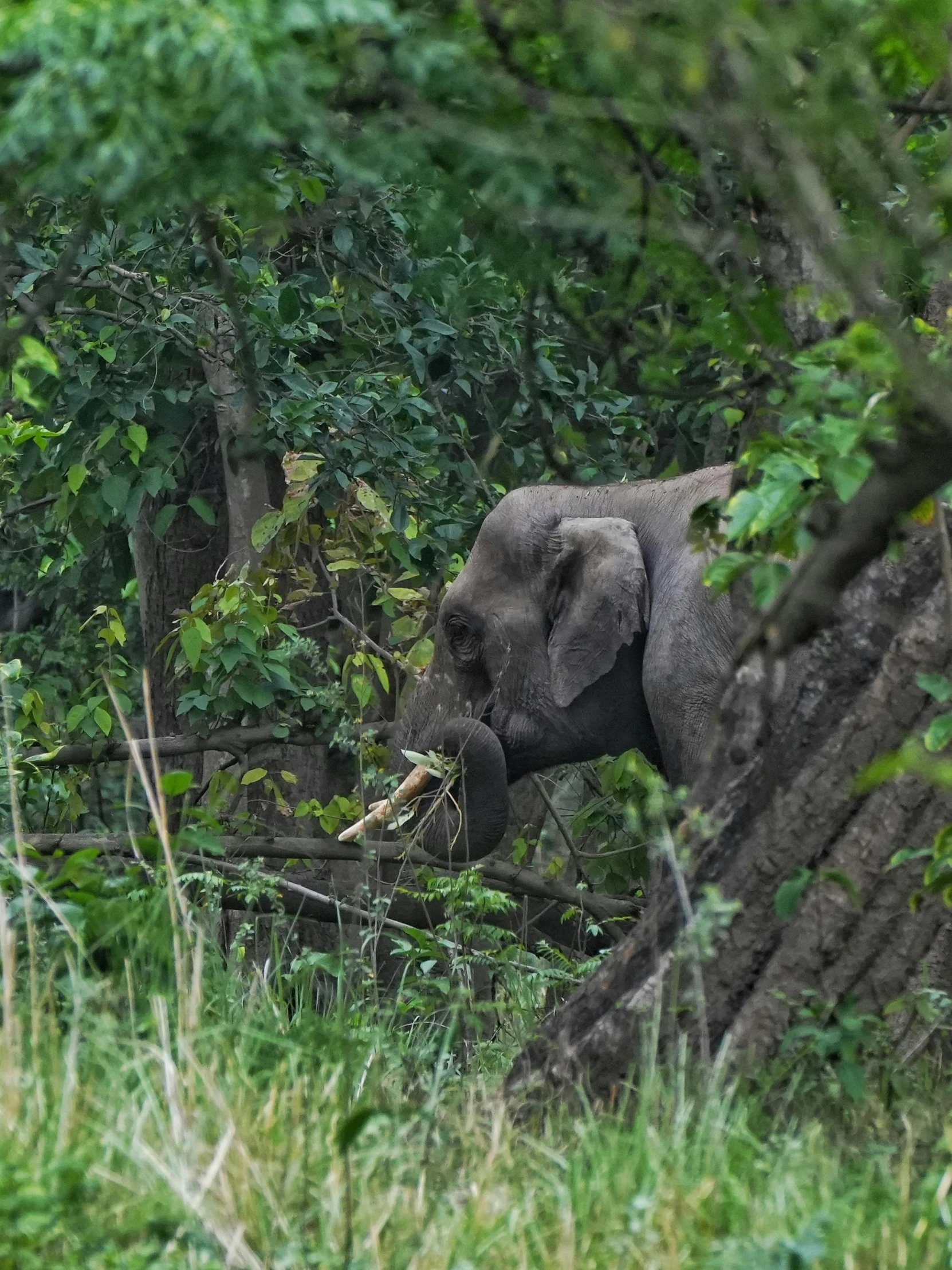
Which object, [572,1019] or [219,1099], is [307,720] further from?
[219,1099]

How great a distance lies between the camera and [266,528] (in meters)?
7.69

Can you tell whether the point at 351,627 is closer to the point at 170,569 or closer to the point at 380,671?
the point at 380,671

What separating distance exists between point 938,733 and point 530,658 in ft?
11.9

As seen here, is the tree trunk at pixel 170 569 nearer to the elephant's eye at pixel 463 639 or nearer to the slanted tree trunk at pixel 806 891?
the elephant's eye at pixel 463 639

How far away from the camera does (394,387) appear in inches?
306

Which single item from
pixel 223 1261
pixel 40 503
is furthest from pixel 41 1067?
pixel 40 503

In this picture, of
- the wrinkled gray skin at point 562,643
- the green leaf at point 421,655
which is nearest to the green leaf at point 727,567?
the wrinkled gray skin at point 562,643

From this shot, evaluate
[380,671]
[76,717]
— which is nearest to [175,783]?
[380,671]

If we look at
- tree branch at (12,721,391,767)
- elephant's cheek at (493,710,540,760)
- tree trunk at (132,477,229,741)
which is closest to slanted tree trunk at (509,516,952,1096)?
elephant's cheek at (493,710,540,760)

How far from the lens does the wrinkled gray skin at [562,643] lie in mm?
6801

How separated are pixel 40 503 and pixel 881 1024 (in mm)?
6107

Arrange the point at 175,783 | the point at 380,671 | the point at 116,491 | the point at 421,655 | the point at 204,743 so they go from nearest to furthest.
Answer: the point at 175,783 < the point at 116,491 < the point at 380,671 < the point at 421,655 < the point at 204,743

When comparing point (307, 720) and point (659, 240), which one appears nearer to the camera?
point (659, 240)

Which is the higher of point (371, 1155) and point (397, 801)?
point (371, 1155)
